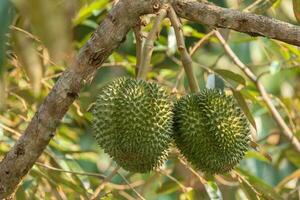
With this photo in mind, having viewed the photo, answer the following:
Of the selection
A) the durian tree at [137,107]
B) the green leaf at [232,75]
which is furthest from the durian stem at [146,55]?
the green leaf at [232,75]

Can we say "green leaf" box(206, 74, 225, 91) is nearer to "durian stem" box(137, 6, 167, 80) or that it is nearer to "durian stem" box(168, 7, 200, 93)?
"durian stem" box(168, 7, 200, 93)

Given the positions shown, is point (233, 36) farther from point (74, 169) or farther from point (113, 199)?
point (113, 199)

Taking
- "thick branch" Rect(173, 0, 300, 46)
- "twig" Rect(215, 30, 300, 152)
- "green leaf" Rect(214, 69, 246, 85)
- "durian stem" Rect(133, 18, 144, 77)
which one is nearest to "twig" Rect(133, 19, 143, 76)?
"durian stem" Rect(133, 18, 144, 77)

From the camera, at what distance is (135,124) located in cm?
149

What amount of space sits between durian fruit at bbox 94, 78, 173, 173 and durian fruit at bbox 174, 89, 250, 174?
4cm

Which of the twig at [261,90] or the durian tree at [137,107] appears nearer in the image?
the durian tree at [137,107]

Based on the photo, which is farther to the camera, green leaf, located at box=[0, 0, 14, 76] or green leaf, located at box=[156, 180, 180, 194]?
green leaf, located at box=[156, 180, 180, 194]

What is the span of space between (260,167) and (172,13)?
176 cm

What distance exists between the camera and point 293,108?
2.75 metres

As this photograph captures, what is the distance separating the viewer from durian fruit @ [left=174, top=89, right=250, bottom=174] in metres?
1.56

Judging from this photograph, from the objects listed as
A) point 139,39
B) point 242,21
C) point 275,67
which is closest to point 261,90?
point 275,67

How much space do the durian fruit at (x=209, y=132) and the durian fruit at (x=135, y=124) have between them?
37 millimetres

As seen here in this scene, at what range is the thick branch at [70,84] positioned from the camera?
4.34 feet

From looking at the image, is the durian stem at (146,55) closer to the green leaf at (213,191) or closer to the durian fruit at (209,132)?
the durian fruit at (209,132)
